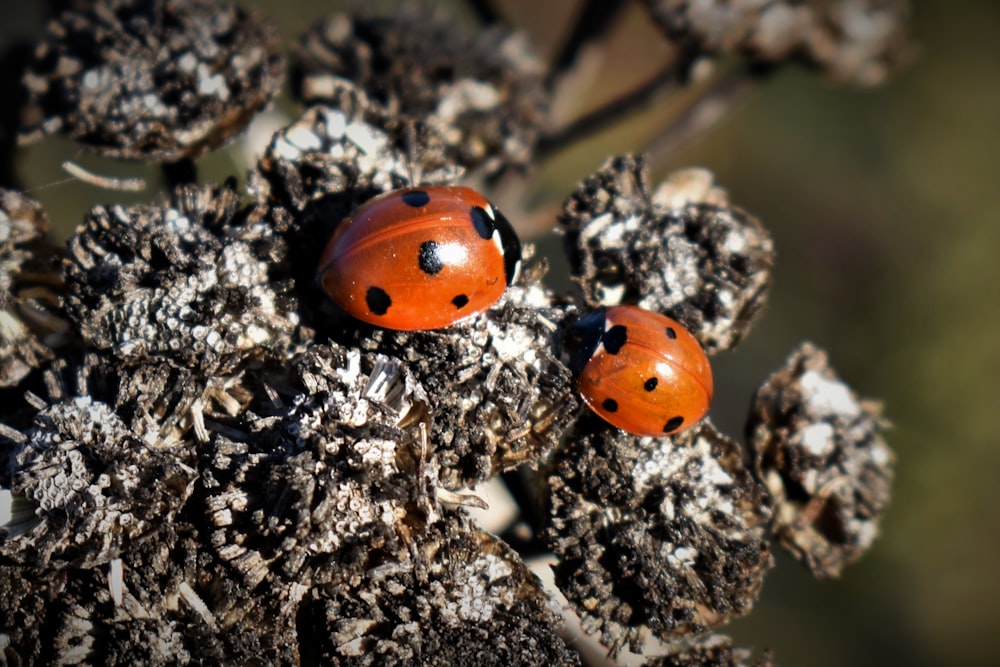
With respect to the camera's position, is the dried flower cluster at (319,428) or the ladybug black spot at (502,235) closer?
the dried flower cluster at (319,428)

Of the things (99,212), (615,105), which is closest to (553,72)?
(615,105)

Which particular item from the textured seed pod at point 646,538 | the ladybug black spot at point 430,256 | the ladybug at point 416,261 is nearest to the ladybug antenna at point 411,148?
the ladybug at point 416,261

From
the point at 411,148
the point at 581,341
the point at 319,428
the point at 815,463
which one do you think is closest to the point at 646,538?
the point at 581,341

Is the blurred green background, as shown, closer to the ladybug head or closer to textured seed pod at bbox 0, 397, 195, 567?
the ladybug head

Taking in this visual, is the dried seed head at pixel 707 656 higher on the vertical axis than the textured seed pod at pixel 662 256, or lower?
lower

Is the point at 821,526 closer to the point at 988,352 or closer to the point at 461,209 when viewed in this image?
the point at 461,209

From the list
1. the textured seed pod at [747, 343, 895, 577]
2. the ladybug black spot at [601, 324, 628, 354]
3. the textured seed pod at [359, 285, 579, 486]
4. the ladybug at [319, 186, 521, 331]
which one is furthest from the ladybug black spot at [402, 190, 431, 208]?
the textured seed pod at [747, 343, 895, 577]

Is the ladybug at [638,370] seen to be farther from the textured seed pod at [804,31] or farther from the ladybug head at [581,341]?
the textured seed pod at [804,31]
